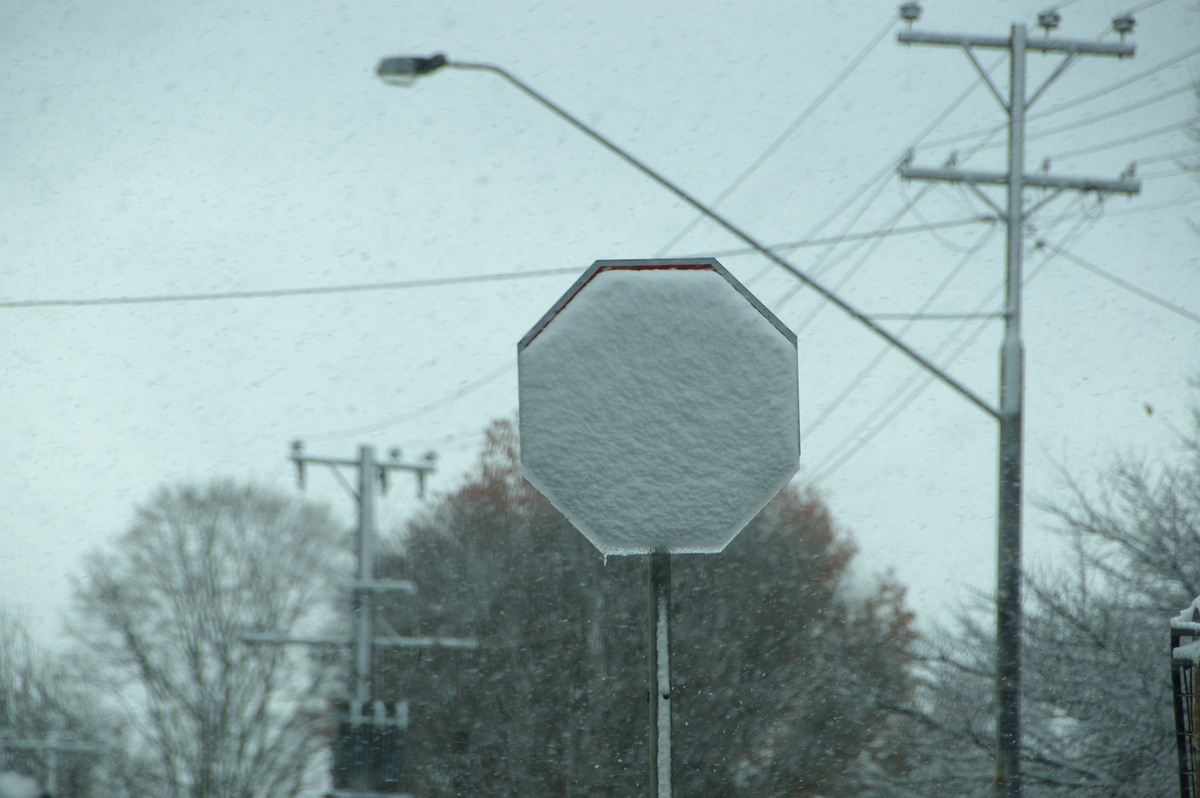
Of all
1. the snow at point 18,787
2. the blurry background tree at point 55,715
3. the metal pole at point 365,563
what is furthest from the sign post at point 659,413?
the blurry background tree at point 55,715

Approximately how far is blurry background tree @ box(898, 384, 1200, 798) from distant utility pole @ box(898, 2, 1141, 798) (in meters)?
2.01

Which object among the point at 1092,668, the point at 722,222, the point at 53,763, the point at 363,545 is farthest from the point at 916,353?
the point at 53,763

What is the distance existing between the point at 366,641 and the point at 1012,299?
12.5 meters

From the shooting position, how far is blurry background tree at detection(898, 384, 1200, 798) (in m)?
8.91

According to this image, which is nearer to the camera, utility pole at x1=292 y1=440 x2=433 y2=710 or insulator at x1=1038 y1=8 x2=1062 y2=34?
insulator at x1=1038 y1=8 x2=1062 y2=34

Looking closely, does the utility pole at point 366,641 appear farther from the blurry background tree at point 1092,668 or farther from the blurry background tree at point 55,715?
the blurry background tree at point 1092,668

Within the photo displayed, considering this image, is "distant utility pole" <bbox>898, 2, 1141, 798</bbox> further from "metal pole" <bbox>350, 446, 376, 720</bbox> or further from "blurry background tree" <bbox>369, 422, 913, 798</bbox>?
"blurry background tree" <bbox>369, 422, 913, 798</bbox>

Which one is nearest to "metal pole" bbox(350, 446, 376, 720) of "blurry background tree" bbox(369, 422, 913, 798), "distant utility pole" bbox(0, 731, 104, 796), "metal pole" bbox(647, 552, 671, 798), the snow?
"blurry background tree" bbox(369, 422, 913, 798)

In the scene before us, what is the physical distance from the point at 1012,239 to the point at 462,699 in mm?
16718

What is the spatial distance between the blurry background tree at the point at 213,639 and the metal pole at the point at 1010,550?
15.6 metres

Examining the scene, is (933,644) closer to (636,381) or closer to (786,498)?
(636,381)

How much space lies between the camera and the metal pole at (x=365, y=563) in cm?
1753

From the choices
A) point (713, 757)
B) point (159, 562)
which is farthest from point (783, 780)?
point (159, 562)

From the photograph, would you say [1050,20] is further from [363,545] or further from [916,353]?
[363,545]
